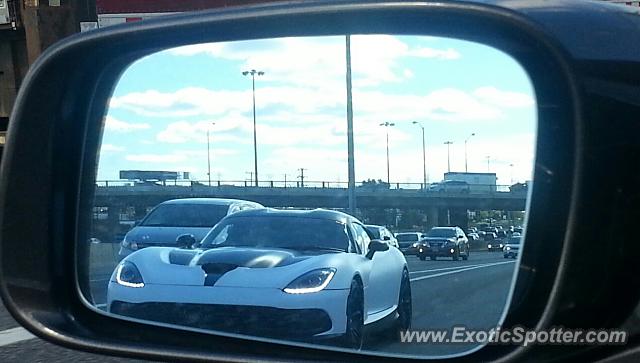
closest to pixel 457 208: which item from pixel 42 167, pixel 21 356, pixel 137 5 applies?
pixel 42 167

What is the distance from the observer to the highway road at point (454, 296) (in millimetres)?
2330

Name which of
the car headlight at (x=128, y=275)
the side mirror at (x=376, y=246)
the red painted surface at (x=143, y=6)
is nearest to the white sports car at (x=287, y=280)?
the side mirror at (x=376, y=246)

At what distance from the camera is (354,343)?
99.0 inches

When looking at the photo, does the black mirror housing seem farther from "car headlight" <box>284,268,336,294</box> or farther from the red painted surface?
the red painted surface

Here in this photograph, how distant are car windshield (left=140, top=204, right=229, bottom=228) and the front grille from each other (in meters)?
0.25

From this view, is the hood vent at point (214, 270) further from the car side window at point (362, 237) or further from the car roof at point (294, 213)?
the car side window at point (362, 237)

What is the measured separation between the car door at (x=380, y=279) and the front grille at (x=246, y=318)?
131 millimetres

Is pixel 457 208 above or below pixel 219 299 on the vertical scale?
above

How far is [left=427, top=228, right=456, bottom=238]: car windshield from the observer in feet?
8.15

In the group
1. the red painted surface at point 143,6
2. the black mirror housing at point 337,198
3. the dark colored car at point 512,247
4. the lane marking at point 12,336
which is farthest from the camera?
the red painted surface at point 143,6

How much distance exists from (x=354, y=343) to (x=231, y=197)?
60 cm

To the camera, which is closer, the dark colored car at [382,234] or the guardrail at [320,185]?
the guardrail at [320,185]

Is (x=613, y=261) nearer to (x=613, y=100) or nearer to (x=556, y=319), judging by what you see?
(x=556, y=319)

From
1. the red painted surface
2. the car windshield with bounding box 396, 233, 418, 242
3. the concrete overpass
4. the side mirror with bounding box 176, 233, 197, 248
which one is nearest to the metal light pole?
the concrete overpass
